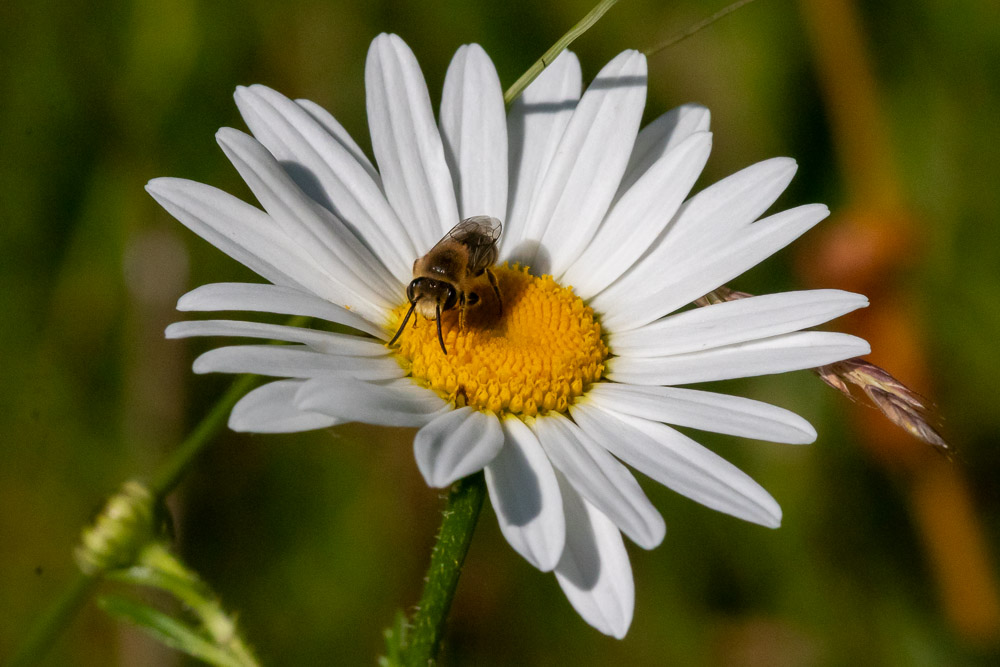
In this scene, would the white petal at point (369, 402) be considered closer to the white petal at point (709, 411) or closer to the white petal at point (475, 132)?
the white petal at point (709, 411)

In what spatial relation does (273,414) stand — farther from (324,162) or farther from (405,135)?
(405,135)

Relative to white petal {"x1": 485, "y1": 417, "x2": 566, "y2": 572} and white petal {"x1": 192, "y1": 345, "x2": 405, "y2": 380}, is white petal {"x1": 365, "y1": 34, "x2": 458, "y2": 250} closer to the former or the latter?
white petal {"x1": 192, "y1": 345, "x2": 405, "y2": 380}

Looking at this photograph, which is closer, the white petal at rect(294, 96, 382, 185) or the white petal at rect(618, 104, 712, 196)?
the white petal at rect(294, 96, 382, 185)

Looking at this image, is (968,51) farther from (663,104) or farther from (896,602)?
(896,602)

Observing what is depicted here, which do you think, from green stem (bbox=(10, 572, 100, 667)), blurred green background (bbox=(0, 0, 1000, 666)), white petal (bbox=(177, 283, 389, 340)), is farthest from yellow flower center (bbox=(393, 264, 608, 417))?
blurred green background (bbox=(0, 0, 1000, 666))

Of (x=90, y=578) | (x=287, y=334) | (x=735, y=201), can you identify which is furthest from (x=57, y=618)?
(x=735, y=201)

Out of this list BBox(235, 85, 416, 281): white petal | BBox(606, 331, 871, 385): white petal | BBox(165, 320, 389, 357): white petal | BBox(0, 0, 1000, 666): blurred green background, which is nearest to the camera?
BBox(165, 320, 389, 357): white petal
